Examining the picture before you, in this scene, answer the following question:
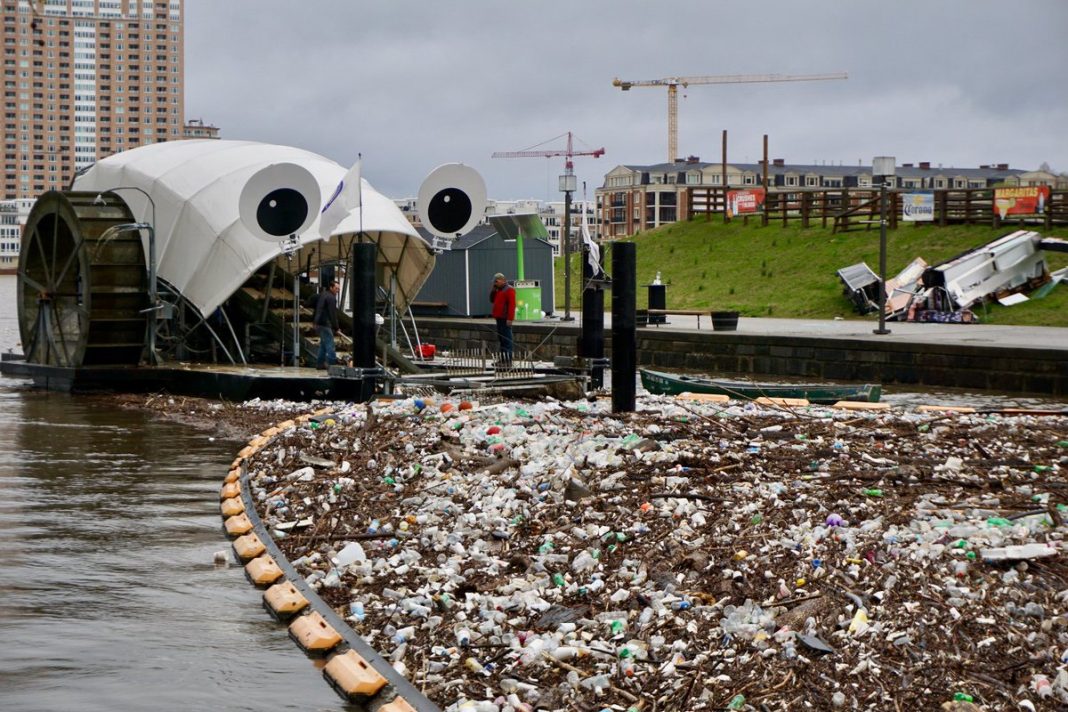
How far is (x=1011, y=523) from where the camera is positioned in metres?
7.36

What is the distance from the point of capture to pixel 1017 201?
45.1 metres

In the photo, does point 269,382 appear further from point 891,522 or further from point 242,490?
point 891,522

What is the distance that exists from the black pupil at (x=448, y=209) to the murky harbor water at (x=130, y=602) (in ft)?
29.2

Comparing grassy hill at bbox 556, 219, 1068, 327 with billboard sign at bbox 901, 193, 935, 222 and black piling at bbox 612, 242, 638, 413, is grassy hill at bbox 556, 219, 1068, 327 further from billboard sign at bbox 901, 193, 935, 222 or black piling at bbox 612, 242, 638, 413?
black piling at bbox 612, 242, 638, 413

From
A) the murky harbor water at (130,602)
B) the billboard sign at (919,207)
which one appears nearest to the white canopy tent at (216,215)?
the murky harbor water at (130,602)

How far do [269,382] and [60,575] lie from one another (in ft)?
34.6

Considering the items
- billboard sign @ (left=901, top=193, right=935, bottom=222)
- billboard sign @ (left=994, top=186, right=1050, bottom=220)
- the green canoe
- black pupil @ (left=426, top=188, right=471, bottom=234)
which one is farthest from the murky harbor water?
billboard sign @ (left=901, top=193, right=935, bottom=222)

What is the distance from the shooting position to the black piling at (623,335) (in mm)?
13328

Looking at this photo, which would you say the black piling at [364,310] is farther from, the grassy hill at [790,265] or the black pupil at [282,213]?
the grassy hill at [790,265]

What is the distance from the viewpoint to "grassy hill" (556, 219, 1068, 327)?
130 ft

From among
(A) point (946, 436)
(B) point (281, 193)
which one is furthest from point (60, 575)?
(B) point (281, 193)

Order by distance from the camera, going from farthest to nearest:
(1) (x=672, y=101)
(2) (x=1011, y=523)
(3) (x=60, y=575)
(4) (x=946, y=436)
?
(1) (x=672, y=101)
(4) (x=946, y=436)
(3) (x=60, y=575)
(2) (x=1011, y=523)

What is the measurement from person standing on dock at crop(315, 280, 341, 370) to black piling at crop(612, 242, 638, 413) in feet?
24.4

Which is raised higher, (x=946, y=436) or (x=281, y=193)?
(x=281, y=193)
